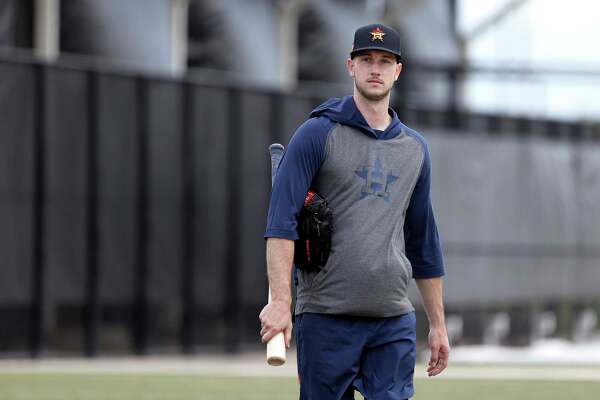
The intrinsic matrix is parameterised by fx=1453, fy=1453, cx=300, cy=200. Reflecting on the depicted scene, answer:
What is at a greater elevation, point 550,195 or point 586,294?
point 550,195

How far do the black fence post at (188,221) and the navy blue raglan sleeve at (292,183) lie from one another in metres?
17.6

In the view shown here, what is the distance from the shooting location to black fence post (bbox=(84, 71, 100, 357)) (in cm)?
2188

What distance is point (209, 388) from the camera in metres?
15.7

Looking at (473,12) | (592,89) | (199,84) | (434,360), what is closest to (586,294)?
(592,89)

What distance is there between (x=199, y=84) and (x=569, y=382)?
907 cm

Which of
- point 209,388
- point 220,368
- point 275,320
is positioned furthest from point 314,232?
point 220,368

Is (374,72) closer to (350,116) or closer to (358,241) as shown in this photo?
(350,116)

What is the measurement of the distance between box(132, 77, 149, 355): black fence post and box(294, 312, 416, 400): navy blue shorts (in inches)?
663

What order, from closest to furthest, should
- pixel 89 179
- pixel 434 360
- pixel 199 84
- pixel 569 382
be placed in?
pixel 434 360 < pixel 569 382 < pixel 89 179 < pixel 199 84

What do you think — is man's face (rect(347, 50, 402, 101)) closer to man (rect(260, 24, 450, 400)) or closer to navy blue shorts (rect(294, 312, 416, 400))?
man (rect(260, 24, 450, 400))

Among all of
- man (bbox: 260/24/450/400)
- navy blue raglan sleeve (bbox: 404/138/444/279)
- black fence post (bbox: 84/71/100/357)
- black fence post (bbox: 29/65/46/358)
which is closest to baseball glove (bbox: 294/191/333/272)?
man (bbox: 260/24/450/400)

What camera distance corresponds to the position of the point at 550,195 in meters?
25.5

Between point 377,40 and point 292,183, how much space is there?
683 mm

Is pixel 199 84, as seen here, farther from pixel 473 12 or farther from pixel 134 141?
pixel 473 12
